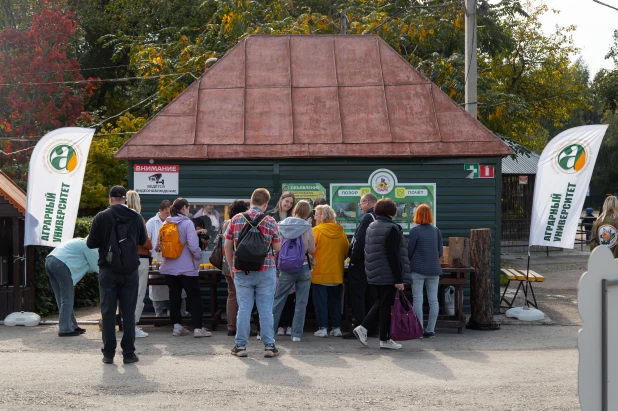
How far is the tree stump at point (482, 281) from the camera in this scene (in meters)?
11.7

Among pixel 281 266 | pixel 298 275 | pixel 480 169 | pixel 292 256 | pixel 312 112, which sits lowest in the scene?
pixel 298 275

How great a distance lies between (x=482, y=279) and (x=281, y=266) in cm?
300

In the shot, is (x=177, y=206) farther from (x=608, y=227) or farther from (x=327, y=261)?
(x=608, y=227)

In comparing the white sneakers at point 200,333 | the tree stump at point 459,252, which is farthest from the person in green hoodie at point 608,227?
the white sneakers at point 200,333

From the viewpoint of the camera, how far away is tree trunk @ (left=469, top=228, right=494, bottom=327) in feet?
38.3

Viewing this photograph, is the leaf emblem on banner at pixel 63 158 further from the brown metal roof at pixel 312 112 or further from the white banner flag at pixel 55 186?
the brown metal roof at pixel 312 112

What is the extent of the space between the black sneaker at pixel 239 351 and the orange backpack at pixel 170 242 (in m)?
1.88

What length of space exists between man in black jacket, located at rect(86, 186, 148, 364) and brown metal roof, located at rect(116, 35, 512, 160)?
3614 mm

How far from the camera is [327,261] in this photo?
1086cm

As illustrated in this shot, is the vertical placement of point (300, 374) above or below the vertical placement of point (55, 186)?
below

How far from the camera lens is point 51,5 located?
3175 centimetres

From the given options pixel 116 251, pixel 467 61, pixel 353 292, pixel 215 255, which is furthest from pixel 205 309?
pixel 467 61

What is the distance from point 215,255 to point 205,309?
1940 millimetres

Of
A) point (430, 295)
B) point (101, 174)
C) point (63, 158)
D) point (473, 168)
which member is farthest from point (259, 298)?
point (101, 174)
